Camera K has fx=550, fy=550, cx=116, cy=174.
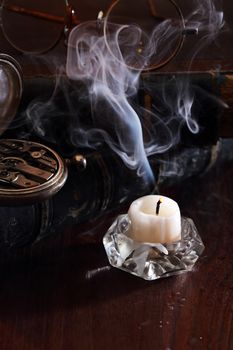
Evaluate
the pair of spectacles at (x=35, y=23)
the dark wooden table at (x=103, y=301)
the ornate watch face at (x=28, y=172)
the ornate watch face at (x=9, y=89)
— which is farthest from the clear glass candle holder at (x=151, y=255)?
the pair of spectacles at (x=35, y=23)

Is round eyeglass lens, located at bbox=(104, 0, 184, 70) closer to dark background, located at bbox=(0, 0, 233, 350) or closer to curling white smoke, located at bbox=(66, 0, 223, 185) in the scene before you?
curling white smoke, located at bbox=(66, 0, 223, 185)

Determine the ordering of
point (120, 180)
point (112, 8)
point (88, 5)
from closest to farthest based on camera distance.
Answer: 1. point (120, 180)
2. point (112, 8)
3. point (88, 5)

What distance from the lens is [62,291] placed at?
74 cm

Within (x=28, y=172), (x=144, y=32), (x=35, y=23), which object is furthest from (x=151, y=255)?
(x=35, y=23)

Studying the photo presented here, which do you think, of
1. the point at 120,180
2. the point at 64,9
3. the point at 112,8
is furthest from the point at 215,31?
the point at 120,180

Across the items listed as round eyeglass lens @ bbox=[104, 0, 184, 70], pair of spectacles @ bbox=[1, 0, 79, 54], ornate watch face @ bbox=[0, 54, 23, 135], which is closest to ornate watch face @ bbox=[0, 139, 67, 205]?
ornate watch face @ bbox=[0, 54, 23, 135]

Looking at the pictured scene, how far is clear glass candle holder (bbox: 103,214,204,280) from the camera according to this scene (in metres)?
0.76

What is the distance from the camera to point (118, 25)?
1.29 metres

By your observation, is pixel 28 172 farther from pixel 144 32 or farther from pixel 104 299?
pixel 144 32

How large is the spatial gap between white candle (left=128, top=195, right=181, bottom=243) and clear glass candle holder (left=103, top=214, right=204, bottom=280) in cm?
1

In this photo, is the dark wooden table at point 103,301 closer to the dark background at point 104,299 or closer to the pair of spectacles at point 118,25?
the dark background at point 104,299

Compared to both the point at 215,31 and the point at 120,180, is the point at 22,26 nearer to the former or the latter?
the point at 215,31

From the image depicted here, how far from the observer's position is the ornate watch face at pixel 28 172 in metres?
0.70

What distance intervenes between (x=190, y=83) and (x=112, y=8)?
46cm
